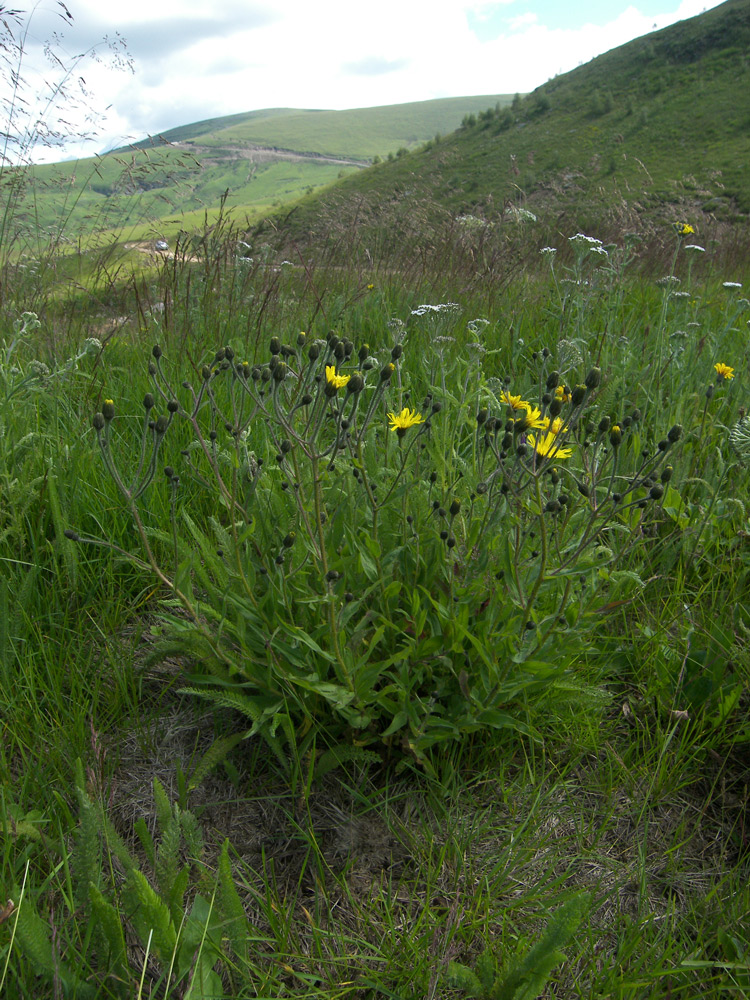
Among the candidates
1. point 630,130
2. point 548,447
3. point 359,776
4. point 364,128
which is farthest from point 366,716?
point 364,128

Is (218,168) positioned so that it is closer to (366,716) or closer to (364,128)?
(366,716)

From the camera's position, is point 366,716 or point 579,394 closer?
point 579,394

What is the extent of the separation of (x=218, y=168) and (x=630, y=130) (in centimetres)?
3444

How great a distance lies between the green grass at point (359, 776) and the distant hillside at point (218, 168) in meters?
2.38

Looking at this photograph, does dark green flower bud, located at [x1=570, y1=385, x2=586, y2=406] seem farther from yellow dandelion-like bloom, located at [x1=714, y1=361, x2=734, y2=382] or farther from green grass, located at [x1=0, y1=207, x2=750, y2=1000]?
yellow dandelion-like bloom, located at [x1=714, y1=361, x2=734, y2=382]

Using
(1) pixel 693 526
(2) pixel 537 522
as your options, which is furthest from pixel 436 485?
(1) pixel 693 526

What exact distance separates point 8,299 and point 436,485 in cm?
342

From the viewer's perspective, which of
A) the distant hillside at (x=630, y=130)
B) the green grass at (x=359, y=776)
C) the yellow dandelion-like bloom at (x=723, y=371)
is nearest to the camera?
the green grass at (x=359, y=776)

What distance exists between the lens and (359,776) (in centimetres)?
167

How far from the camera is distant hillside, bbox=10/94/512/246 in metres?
4.25

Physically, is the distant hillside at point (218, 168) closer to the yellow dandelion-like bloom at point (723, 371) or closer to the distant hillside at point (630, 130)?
the yellow dandelion-like bloom at point (723, 371)

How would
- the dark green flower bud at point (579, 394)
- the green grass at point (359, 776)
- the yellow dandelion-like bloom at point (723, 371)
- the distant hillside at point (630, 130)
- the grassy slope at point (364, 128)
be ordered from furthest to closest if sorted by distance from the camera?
the grassy slope at point (364, 128)
the distant hillside at point (630, 130)
the yellow dandelion-like bloom at point (723, 371)
the dark green flower bud at point (579, 394)
the green grass at point (359, 776)

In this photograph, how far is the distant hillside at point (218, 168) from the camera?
425 centimetres

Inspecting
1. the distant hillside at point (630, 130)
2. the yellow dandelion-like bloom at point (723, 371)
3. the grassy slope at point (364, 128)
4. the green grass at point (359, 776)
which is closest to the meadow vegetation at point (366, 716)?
the green grass at point (359, 776)
